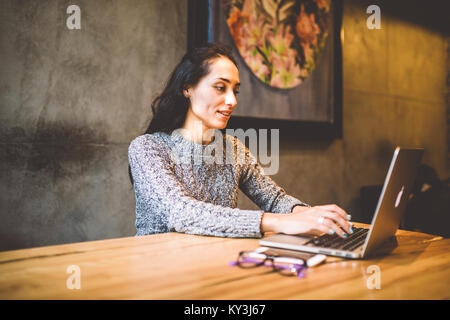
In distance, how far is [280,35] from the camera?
2.74 metres

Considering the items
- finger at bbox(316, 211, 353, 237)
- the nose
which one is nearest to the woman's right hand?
finger at bbox(316, 211, 353, 237)

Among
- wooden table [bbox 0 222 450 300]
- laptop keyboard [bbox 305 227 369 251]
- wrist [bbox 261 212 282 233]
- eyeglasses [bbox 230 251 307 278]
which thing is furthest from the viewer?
wrist [bbox 261 212 282 233]

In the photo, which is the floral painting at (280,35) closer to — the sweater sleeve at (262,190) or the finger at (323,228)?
the sweater sleeve at (262,190)

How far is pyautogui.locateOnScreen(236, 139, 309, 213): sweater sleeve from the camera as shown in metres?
1.65

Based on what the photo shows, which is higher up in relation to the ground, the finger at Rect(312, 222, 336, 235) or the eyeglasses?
the finger at Rect(312, 222, 336, 235)

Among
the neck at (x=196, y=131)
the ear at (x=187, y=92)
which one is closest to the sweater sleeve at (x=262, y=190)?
the neck at (x=196, y=131)

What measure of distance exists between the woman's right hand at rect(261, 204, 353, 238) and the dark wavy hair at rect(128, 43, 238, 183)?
79 cm

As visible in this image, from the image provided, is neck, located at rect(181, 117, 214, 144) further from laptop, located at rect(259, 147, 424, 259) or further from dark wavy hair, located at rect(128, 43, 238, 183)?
laptop, located at rect(259, 147, 424, 259)

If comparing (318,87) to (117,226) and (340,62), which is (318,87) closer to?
(340,62)

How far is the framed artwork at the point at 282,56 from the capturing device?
2.43 metres

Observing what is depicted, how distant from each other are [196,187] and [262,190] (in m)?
0.35

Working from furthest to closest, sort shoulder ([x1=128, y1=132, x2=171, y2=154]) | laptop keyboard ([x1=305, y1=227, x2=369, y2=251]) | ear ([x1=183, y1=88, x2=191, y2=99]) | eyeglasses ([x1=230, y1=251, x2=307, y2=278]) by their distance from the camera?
ear ([x1=183, y1=88, x2=191, y2=99]) < shoulder ([x1=128, y1=132, x2=171, y2=154]) < laptop keyboard ([x1=305, y1=227, x2=369, y2=251]) < eyeglasses ([x1=230, y1=251, x2=307, y2=278])

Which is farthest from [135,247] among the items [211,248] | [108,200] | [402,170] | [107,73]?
[107,73]

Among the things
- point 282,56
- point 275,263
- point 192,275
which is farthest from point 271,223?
point 282,56
